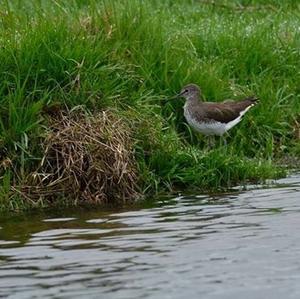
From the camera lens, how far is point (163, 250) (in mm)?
8672

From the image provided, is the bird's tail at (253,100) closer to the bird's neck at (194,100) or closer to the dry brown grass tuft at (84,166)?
the bird's neck at (194,100)

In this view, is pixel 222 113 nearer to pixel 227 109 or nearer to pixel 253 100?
pixel 227 109

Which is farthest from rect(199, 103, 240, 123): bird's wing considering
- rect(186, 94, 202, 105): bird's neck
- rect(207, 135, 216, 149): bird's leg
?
rect(207, 135, 216, 149): bird's leg

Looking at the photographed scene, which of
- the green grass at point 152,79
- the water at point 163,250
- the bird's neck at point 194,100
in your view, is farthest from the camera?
the bird's neck at point 194,100

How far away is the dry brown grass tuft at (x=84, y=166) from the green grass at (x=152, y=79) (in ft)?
0.46

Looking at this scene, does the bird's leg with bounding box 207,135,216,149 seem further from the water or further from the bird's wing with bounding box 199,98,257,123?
the water

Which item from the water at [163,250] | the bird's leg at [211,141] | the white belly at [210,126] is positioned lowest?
the water at [163,250]

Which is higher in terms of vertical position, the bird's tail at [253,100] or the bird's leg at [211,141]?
the bird's tail at [253,100]

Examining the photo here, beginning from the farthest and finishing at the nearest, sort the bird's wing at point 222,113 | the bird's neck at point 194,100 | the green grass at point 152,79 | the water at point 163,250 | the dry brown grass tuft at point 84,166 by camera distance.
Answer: the bird's wing at point 222,113
the bird's neck at point 194,100
the green grass at point 152,79
the dry brown grass tuft at point 84,166
the water at point 163,250

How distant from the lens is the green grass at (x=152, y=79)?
11.1 meters

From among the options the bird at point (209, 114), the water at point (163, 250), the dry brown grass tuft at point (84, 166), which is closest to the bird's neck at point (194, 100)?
the bird at point (209, 114)

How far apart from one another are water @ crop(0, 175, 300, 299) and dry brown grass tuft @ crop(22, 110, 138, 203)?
32cm

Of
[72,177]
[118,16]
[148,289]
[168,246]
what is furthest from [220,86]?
[148,289]

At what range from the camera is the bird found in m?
12.2
